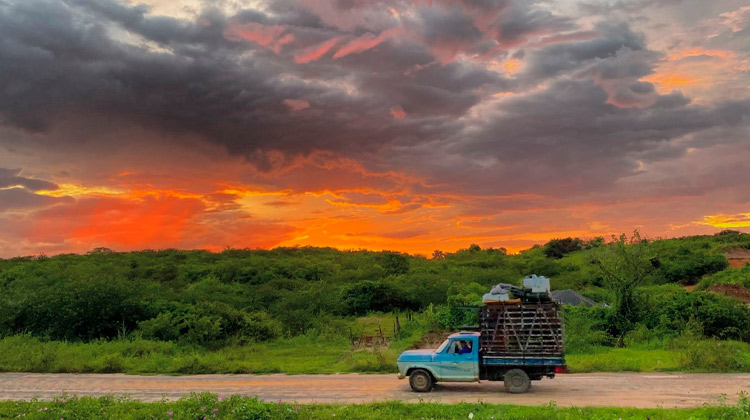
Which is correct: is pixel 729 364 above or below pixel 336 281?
below

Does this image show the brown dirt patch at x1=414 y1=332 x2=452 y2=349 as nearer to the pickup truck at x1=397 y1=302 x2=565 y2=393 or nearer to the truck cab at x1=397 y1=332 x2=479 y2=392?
the truck cab at x1=397 y1=332 x2=479 y2=392

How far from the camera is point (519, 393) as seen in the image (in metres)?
18.0

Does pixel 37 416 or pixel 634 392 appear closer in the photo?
pixel 37 416

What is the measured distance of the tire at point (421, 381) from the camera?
1852 centimetres

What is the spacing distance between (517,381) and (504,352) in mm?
1000

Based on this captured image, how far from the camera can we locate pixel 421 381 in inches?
733

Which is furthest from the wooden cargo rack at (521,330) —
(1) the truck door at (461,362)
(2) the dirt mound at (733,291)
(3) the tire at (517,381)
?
(2) the dirt mound at (733,291)

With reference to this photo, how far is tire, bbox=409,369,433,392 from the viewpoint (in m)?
18.5

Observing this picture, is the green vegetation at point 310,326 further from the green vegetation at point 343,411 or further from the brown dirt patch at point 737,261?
the brown dirt patch at point 737,261

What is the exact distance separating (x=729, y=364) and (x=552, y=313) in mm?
10226

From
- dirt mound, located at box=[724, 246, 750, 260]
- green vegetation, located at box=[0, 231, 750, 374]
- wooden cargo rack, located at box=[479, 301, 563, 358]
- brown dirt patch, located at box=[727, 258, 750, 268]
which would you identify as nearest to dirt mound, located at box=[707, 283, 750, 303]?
green vegetation, located at box=[0, 231, 750, 374]

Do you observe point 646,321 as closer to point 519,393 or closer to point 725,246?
point 519,393

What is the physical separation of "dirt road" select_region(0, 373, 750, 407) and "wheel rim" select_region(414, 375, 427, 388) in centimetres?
39

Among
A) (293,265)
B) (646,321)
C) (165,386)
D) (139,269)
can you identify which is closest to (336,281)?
(293,265)
